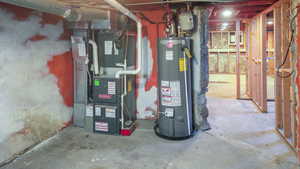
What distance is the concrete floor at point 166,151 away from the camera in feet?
8.02

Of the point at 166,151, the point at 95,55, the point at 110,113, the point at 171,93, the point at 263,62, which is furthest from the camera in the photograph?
the point at 263,62

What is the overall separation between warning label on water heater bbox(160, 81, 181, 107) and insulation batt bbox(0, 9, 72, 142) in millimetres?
1580

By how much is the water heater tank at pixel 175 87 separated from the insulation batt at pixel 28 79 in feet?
5.06

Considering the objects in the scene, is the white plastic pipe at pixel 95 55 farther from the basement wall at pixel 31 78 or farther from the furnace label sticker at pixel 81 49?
the basement wall at pixel 31 78

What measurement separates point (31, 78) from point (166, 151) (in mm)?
1931

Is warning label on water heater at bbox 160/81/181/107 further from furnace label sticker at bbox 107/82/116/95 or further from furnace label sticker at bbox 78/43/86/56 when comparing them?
furnace label sticker at bbox 78/43/86/56

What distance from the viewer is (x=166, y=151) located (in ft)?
9.14

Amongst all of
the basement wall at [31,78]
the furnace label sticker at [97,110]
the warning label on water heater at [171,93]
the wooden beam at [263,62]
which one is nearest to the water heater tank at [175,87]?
the warning label on water heater at [171,93]

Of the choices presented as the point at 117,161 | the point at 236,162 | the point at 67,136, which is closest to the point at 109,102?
the point at 67,136

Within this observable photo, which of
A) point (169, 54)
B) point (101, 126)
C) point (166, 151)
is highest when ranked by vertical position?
point (169, 54)

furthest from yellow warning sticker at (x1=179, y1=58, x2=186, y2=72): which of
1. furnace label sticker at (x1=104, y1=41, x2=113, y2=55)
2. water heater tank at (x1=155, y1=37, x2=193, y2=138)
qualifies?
furnace label sticker at (x1=104, y1=41, x2=113, y2=55)

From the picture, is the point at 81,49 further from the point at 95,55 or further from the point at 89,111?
the point at 89,111

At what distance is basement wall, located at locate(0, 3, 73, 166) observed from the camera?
2.53 metres

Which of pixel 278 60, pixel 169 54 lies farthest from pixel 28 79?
pixel 278 60
